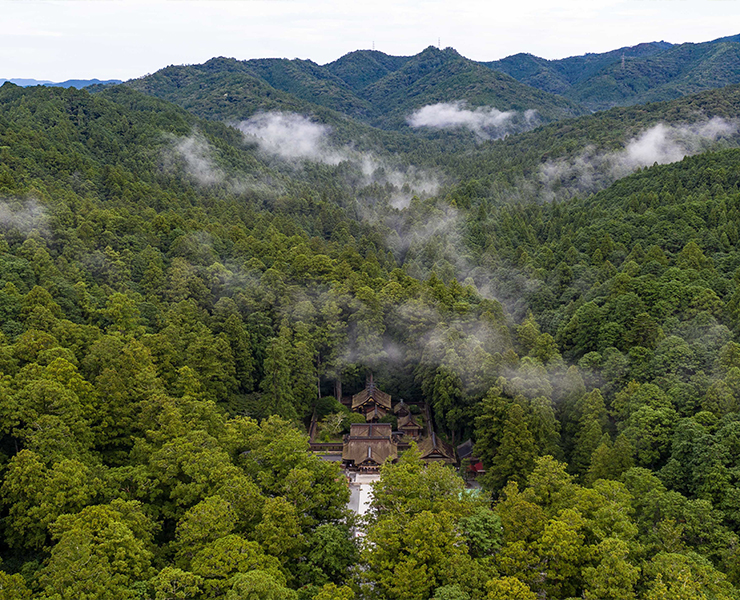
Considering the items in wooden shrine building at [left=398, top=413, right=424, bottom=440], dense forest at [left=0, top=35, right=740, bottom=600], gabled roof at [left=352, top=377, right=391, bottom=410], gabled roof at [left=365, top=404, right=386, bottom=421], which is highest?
dense forest at [left=0, top=35, right=740, bottom=600]

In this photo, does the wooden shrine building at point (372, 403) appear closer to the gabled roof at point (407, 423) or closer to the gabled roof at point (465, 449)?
the gabled roof at point (407, 423)

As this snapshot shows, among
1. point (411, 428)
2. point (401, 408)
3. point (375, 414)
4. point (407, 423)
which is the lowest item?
point (411, 428)

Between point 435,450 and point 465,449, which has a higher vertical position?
point 435,450

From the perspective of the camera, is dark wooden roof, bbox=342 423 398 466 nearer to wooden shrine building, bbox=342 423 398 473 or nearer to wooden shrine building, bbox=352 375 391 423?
wooden shrine building, bbox=342 423 398 473

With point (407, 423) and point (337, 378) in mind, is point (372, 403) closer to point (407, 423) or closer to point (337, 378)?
point (337, 378)

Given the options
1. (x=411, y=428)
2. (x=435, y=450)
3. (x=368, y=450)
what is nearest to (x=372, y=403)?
(x=411, y=428)

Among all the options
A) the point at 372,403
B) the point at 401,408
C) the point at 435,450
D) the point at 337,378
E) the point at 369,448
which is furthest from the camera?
the point at 337,378

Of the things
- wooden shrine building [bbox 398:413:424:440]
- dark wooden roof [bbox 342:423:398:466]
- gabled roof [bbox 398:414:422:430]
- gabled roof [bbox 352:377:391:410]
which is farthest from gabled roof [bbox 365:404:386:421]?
dark wooden roof [bbox 342:423:398:466]
